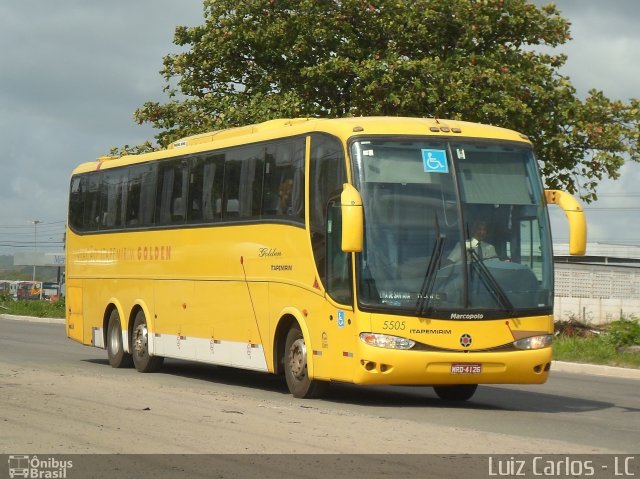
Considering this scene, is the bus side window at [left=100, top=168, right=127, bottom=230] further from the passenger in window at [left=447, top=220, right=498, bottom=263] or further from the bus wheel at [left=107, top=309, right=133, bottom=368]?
the passenger in window at [left=447, top=220, right=498, bottom=263]

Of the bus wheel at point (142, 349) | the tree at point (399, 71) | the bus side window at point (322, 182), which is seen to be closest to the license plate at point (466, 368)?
the bus side window at point (322, 182)

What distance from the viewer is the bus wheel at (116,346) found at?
78.4 feet

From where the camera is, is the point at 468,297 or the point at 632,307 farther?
the point at 632,307

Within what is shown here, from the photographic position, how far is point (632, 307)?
34.7 metres

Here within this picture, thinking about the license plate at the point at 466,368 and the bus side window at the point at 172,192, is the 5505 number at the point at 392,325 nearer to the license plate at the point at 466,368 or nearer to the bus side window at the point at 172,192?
the license plate at the point at 466,368

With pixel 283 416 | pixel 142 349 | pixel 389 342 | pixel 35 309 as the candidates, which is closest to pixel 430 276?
pixel 389 342

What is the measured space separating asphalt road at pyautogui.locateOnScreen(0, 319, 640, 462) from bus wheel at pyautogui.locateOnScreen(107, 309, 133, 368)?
1.43 metres

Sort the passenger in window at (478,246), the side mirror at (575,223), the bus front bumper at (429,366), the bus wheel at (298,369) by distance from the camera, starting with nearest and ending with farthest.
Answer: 1. the bus front bumper at (429,366)
2. the passenger in window at (478,246)
3. the side mirror at (575,223)
4. the bus wheel at (298,369)

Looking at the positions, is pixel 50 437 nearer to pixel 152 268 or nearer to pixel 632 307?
pixel 152 268

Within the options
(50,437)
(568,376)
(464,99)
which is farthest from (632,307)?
(50,437)

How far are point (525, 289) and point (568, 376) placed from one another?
8.12 m

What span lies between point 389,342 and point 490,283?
1442 millimetres

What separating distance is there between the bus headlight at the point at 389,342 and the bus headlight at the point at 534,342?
1.40 metres
